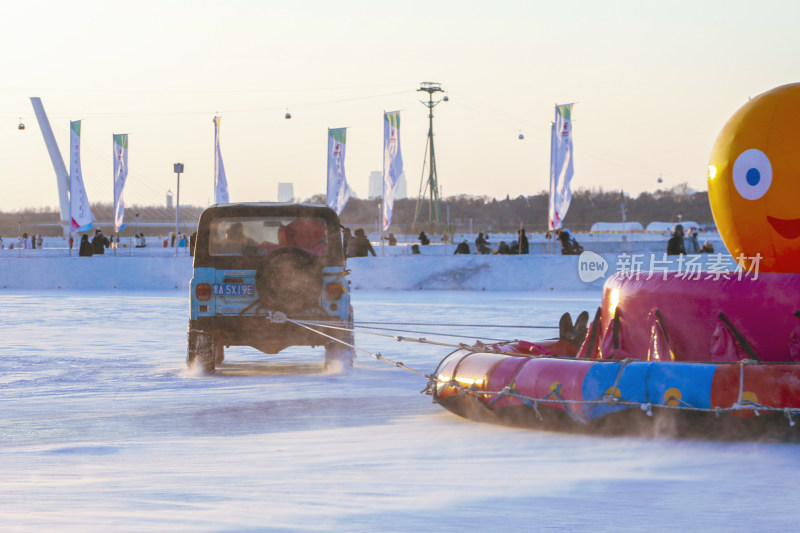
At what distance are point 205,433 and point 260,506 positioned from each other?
8.33 feet

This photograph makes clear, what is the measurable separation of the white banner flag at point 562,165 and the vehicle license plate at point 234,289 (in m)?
28.5

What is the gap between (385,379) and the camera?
37.6 ft

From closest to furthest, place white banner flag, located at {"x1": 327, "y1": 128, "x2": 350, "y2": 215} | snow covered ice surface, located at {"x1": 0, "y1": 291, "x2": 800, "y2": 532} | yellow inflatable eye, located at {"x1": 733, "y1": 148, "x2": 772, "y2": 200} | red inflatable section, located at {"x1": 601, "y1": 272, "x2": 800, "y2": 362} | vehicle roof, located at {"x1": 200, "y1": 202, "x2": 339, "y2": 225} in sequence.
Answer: snow covered ice surface, located at {"x1": 0, "y1": 291, "x2": 800, "y2": 532} → red inflatable section, located at {"x1": 601, "y1": 272, "x2": 800, "y2": 362} → yellow inflatable eye, located at {"x1": 733, "y1": 148, "x2": 772, "y2": 200} → vehicle roof, located at {"x1": 200, "y1": 202, "x2": 339, "y2": 225} → white banner flag, located at {"x1": 327, "y1": 128, "x2": 350, "y2": 215}

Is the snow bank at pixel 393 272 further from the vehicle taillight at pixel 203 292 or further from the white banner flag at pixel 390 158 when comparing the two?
the vehicle taillight at pixel 203 292

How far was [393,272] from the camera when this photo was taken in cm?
2958

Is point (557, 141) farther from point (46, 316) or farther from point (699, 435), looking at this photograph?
point (699, 435)

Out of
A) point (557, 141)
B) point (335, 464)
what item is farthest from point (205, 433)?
point (557, 141)

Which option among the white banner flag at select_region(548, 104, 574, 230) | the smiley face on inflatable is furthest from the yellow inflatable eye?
the white banner flag at select_region(548, 104, 574, 230)

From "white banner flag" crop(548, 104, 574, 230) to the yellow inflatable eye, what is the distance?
1213 inches

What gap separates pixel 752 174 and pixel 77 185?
42380 mm

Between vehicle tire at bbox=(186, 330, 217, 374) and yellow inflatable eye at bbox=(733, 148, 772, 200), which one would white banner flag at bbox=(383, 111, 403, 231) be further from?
yellow inflatable eye at bbox=(733, 148, 772, 200)

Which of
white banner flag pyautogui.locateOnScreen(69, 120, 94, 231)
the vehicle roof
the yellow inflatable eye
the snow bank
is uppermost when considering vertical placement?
white banner flag pyautogui.locateOnScreen(69, 120, 94, 231)

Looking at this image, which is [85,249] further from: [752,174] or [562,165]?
[752,174]

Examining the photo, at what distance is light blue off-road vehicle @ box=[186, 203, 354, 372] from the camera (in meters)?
11.6
